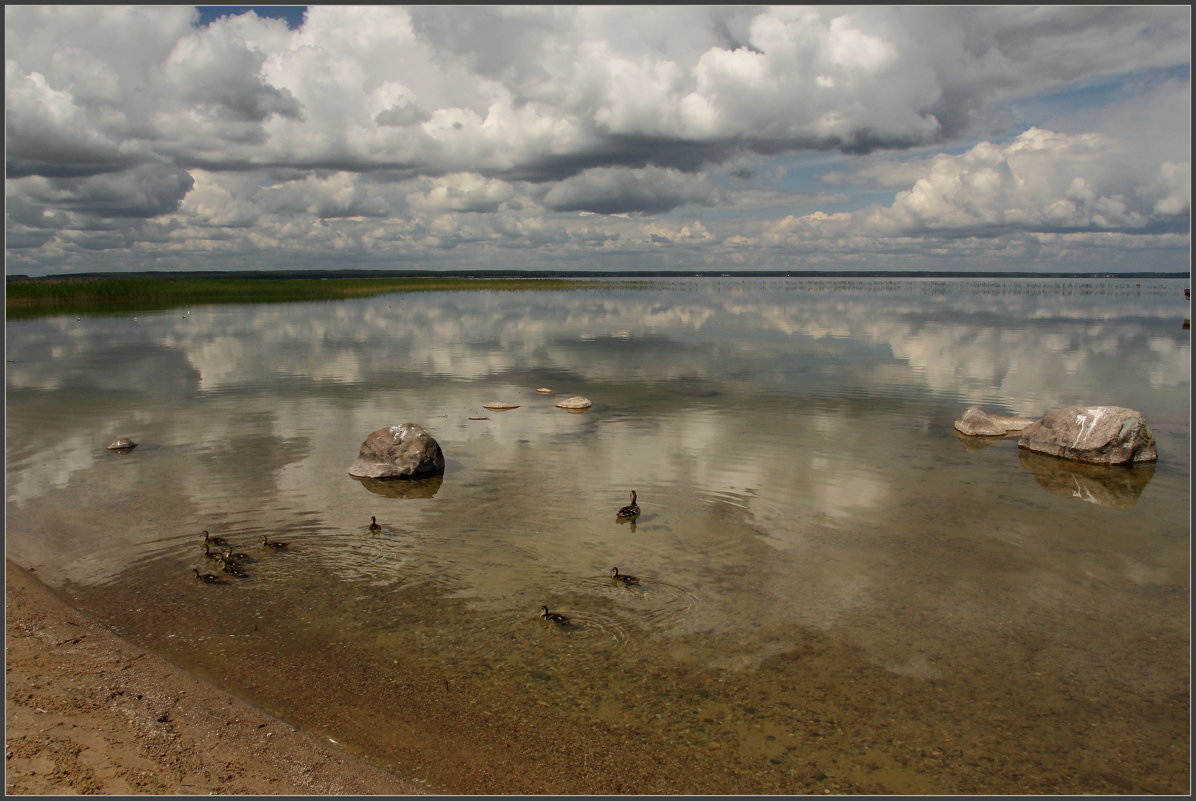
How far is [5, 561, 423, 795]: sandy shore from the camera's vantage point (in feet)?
24.8

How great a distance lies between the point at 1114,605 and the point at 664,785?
9131 mm

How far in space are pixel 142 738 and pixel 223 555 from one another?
5.70m

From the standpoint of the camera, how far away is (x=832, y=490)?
59.7 ft

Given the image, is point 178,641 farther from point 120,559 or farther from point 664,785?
point 664,785

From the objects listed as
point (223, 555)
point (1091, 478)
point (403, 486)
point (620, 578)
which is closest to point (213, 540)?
point (223, 555)

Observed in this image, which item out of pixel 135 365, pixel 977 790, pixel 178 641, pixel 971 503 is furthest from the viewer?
pixel 135 365

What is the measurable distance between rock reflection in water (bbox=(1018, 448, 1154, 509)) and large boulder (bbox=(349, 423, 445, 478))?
16655 millimetres

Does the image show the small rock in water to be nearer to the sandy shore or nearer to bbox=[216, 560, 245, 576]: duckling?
bbox=[216, 560, 245, 576]: duckling

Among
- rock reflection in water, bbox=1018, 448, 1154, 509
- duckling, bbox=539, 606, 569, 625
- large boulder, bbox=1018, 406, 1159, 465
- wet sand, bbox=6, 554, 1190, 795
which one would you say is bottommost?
wet sand, bbox=6, 554, 1190, 795

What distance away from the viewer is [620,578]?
12.7 metres

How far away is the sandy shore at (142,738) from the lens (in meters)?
7.56

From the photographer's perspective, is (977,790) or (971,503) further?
(971,503)

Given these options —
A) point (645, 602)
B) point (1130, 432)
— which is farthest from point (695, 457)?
point (1130, 432)

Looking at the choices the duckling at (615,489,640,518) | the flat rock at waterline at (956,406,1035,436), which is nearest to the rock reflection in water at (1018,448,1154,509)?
the flat rock at waterline at (956,406,1035,436)
